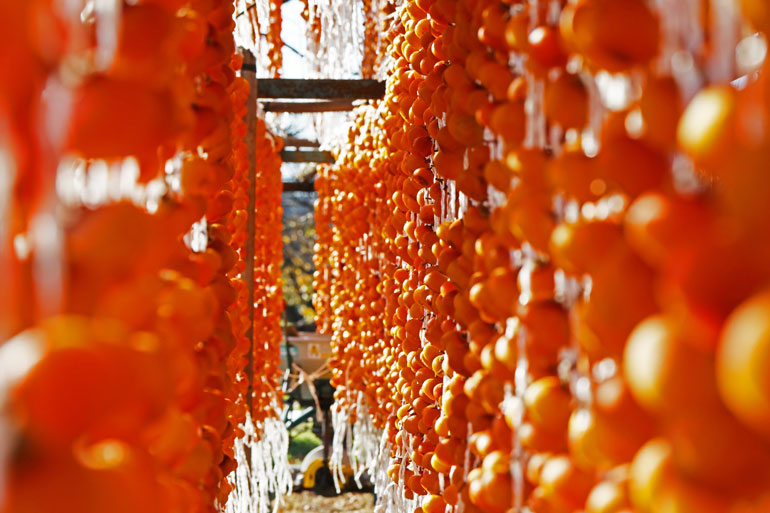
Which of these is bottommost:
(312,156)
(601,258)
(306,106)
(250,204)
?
(601,258)

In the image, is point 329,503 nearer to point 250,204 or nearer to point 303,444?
point 250,204

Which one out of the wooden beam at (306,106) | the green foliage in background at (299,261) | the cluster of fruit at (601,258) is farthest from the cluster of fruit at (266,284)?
the green foliage in background at (299,261)

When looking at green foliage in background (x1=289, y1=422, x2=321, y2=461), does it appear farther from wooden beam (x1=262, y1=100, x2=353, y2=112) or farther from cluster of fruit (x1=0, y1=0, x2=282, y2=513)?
cluster of fruit (x1=0, y1=0, x2=282, y2=513)

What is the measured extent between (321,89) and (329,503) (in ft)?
8.76

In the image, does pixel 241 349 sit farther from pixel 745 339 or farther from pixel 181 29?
pixel 745 339

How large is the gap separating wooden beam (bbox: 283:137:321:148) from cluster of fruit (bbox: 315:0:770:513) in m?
3.78

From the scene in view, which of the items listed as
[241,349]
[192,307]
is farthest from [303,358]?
[192,307]

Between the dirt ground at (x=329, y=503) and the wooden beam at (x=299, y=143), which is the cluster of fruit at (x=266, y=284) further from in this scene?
the dirt ground at (x=329, y=503)

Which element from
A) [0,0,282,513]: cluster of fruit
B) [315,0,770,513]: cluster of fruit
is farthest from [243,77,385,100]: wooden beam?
[0,0,282,513]: cluster of fruit

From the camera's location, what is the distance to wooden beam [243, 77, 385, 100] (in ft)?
9.76

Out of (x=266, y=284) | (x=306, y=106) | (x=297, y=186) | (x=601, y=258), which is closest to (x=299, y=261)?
(x=297, y=186)

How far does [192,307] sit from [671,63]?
419 millimetres

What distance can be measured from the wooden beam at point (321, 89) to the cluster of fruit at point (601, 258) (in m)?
1.86

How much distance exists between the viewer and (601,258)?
0.57 metres
